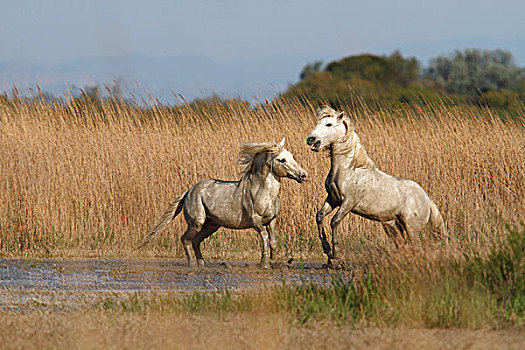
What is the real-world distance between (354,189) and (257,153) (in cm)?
137

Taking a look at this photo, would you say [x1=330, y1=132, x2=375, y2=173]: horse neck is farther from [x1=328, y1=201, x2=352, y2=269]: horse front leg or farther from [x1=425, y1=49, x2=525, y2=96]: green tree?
[x1=425, y1=49, x2=525, y2=96]: green tree

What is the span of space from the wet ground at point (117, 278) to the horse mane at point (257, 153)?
4.30 ft

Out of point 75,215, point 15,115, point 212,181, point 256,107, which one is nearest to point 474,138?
point 256,107

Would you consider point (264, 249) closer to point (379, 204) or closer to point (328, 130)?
point (379, 204)

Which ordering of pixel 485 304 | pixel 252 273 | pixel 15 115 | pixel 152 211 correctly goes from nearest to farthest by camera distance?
pixel 485 304
pixel 252 273
pixel 152 211
pixel 15 115

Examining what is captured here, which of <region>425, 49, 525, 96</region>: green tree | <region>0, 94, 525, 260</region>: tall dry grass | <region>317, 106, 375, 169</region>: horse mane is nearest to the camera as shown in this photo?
<region>317, 106, 375, 169</region>: horse mane

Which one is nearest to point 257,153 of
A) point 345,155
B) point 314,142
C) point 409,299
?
point 314,142

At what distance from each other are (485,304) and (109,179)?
306 inches


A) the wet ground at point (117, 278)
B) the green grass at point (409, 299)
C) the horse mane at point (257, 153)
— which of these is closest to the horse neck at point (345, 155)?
the horse mane at point (257, 153)

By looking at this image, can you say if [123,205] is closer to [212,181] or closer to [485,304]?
[212,181]

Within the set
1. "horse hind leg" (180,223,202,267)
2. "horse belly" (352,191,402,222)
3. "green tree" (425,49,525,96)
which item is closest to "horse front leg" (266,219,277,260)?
"horse hind leg" (180,223,202,267)

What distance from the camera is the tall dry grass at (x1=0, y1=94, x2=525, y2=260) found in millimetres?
12195

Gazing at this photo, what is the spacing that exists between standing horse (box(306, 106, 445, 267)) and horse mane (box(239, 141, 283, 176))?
0.53m

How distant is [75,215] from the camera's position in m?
12.6
